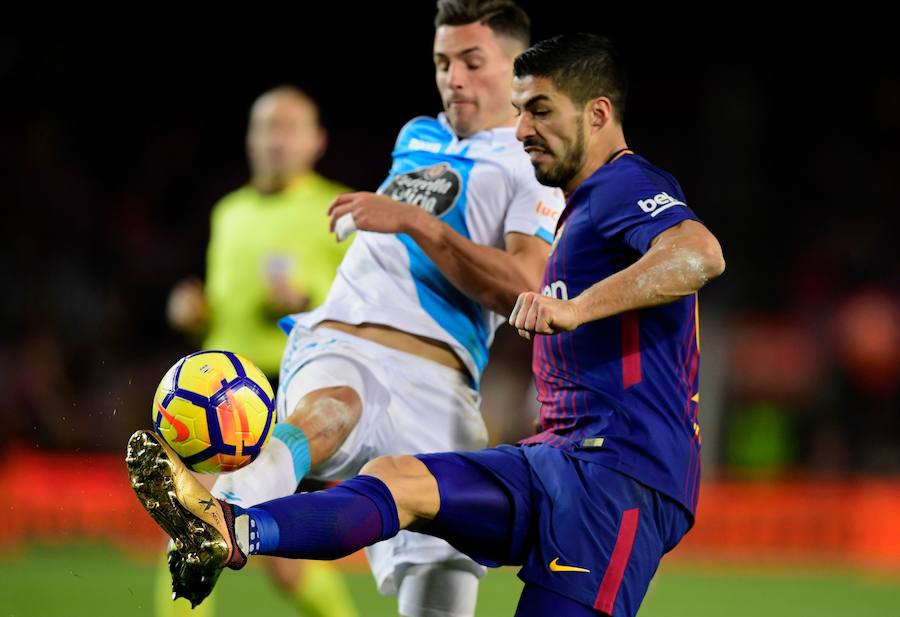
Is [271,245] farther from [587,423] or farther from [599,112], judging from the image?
[587,423]

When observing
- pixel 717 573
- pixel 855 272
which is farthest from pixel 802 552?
pixel 855 272

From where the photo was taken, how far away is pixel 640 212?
3.75 meters

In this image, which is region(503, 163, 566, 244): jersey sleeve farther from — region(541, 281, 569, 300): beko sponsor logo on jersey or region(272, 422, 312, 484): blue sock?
region(272, 422, 312, 484): blue sock

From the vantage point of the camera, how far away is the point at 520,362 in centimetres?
1458

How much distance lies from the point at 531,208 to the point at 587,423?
108cm

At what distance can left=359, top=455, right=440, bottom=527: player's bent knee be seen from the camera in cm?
375

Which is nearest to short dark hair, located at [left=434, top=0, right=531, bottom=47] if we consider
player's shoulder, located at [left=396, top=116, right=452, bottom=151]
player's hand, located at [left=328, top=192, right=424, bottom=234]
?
player's shoulder, located at [left=396, top=116, right=452, bottom=151]

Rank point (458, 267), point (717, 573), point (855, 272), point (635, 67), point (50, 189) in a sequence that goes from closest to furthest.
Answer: point (458, 267), point (717, 573), point (855, 272), point (50, 189), point (635, 67)

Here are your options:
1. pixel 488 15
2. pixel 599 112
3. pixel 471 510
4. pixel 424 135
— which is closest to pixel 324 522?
pixel 471 510

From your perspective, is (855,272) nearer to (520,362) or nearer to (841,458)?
(841,458)

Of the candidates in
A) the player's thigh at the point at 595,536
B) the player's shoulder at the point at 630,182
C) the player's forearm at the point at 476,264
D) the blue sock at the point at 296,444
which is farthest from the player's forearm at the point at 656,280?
the blue sock at the point at 296,444

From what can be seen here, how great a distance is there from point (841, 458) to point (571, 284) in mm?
9928

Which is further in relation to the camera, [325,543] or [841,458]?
[841,458]

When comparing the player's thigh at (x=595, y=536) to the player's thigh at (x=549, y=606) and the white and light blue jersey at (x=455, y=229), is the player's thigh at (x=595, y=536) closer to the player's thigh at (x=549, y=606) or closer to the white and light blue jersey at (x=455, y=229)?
the player's thigh at (x=549, y=606)
